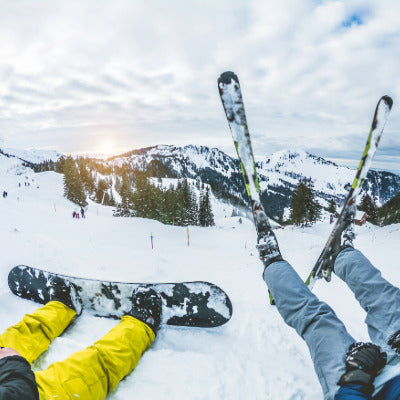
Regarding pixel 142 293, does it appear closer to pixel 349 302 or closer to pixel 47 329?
pixel 47 329

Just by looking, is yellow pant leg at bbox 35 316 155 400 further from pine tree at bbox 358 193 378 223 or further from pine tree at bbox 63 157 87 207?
pine tree at bbox 63 157 87 207

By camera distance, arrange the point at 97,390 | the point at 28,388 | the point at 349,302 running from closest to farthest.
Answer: the point at 28,388
the point at 97,390
the point at 349,302

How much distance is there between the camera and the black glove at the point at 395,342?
1973 millimetres

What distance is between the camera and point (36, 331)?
3.08 m

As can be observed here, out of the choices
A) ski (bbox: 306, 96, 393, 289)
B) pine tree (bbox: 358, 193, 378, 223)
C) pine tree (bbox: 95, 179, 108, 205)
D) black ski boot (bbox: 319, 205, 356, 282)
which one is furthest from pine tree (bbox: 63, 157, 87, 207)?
pine tree (bbox: 358, 193, 378, 223)

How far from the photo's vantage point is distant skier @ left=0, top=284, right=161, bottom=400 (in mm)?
1960

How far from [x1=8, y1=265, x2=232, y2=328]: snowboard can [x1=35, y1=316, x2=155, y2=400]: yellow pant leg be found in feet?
2.44

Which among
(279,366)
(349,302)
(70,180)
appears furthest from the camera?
(70,180)

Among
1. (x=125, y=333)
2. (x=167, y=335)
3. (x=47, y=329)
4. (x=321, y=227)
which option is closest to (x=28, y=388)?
(x=125, y=333)

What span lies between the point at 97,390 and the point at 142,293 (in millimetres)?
1547

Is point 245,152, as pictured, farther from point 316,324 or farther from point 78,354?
point 78,354

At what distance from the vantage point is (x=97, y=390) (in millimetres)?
2344

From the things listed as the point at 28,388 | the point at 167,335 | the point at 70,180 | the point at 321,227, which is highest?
the point at 70,180

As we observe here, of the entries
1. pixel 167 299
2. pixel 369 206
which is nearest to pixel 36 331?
pixel 167 299
